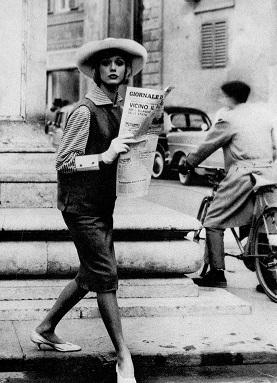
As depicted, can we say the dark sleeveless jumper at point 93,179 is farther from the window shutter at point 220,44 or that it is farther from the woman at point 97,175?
the window shutter at point 220,44

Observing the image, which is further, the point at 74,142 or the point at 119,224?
the point at 119,224

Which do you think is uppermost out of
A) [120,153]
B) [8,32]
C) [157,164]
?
[8,32]

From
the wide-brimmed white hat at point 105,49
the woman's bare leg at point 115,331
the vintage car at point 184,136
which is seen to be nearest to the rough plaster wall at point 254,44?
the vintage car at point 184,136

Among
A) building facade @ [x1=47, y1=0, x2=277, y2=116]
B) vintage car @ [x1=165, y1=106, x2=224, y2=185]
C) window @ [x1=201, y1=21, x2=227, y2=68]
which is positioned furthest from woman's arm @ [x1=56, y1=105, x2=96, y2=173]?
window @ [x1=201, y1=21, x2=227, y2=68]

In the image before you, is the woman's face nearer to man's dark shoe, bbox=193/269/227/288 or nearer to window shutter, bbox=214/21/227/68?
man's dark shoe, bbox=193/269/227/288

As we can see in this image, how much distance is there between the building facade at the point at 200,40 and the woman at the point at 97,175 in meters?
18.7

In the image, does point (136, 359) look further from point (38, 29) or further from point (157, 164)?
point (157, 164)

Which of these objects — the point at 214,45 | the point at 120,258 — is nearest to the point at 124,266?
the point at 120,258

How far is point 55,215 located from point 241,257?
5.16 feet

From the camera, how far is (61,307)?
527 cm

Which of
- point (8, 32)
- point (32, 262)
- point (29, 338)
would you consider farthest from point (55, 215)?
point (8, 32)

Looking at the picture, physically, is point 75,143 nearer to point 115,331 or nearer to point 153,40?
point 115,331

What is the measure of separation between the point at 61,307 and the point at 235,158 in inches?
102

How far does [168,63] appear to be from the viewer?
2795 cm
